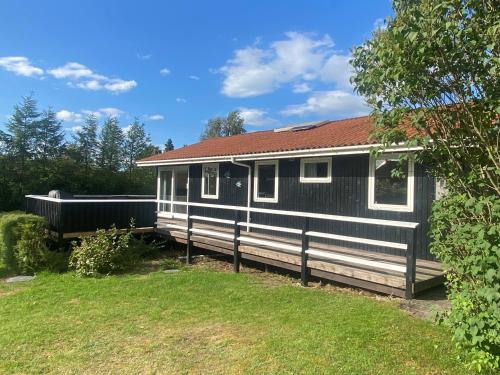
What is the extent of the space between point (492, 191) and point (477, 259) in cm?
57

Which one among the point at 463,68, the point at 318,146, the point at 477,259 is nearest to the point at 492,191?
the point at 477,259

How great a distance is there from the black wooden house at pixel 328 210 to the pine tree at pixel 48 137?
13779 mm

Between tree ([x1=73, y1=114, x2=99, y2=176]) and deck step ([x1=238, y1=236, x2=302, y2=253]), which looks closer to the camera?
deck step ([x1=238, y1=236, x2=302, y2=253])

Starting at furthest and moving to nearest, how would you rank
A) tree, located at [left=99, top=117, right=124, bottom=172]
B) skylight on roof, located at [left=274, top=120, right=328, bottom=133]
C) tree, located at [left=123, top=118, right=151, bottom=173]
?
tree, located at [left=123, top=118, right=151, bottom=173], tree, located at [left=99, top=117, right=124, bottom=172], skylight on roof, located at [left=274, top=120, right=328, bottom=133]

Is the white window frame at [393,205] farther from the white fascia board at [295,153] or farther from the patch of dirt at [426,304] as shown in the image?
the patch of dirt at [426,304]

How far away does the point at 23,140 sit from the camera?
20781 mm

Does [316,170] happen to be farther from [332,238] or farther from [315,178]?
[332,238]

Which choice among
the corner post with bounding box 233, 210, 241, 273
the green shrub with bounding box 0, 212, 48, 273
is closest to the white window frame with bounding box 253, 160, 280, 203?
the corner post with bounding box 233, 210, 241, 273

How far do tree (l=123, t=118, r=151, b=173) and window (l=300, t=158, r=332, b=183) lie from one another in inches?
857

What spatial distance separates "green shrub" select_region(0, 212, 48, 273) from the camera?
798 centimetres

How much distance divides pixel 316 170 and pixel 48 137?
19021 millimetres

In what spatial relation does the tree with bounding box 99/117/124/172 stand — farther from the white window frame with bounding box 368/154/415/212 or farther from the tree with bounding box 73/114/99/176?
the white window frame with bounding box 368/154/415/212

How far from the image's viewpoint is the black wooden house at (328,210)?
579 cm

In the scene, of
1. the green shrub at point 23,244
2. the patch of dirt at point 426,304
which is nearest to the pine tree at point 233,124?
the green shrub at point 23,244
